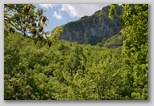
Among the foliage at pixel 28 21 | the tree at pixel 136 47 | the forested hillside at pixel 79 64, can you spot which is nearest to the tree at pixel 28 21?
the foliage at pixel 28 21

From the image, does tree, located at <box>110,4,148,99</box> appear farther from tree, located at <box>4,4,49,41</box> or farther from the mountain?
tree, located at <box>4,4,49,41</box>

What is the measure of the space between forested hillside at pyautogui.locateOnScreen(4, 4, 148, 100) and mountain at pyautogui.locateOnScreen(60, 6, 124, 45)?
0.06 metres

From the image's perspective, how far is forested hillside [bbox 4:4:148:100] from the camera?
15.2 ft

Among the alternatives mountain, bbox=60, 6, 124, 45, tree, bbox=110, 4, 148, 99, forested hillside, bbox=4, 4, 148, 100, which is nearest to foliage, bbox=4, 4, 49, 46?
forested hillside, bbox=4, 4, 148, 100

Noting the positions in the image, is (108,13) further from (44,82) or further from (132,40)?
(44,82)

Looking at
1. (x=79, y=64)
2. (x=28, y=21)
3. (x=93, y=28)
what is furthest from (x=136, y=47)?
(x=28, y=21)

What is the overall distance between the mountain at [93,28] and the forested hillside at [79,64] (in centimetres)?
6

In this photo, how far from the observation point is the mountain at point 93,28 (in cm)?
467

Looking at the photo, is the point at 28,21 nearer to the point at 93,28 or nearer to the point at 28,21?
the point at 28,21

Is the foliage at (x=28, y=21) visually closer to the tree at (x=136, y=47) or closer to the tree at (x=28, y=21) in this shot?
the tree at (x=28, y=21)

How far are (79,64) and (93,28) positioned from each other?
1.63 ft

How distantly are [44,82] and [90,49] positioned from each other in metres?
0.72

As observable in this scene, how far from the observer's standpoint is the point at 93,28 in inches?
185

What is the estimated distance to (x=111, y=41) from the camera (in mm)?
4746
